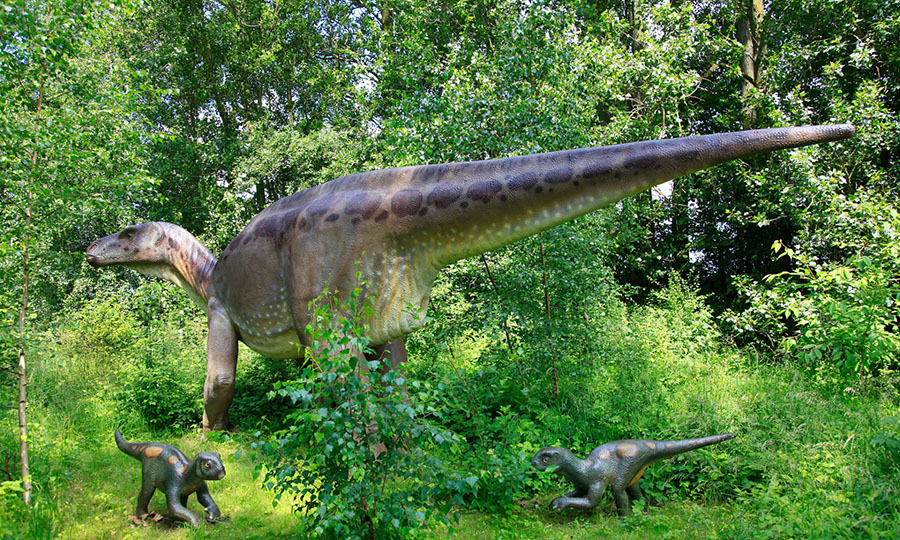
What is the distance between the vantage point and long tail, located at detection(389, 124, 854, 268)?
322cm

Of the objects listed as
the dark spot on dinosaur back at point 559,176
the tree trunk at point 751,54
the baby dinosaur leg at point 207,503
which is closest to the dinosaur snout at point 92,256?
the baby dinosaur leg at point 207,503

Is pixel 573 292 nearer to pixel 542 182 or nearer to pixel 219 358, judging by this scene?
pixel 542 182

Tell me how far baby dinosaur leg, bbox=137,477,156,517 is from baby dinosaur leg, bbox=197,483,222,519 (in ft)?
0.91

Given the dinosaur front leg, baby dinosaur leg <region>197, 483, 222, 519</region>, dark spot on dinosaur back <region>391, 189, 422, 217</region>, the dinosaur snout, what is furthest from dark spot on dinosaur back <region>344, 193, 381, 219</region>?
the dinosaur snout

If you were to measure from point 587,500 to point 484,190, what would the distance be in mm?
2052

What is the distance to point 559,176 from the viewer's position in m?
3.45

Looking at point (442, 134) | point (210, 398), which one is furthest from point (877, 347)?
point (210, 398)

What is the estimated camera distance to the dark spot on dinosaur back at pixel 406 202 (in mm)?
3807

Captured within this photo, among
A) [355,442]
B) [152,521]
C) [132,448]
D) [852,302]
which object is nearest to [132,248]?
[132,448]

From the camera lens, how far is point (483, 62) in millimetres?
7125

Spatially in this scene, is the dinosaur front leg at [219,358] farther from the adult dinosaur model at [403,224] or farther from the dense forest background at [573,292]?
the dense forest background at [573,292]

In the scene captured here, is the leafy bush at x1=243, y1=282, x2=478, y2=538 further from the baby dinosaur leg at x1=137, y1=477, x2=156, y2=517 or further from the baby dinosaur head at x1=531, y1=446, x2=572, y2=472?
the baby dinosaur leg at x1=137, y1=477, x2=156, y2=517

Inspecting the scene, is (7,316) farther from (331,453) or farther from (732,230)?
(732,230)

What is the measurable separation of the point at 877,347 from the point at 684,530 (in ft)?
7.62
